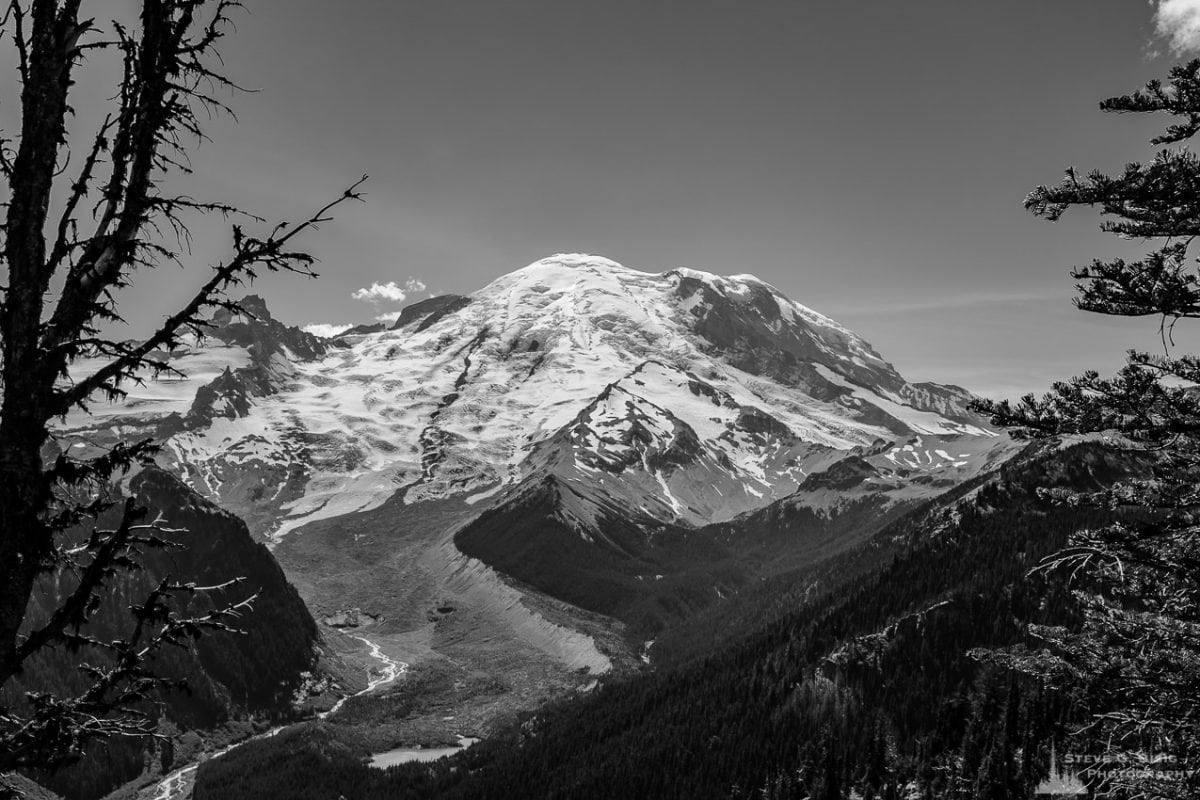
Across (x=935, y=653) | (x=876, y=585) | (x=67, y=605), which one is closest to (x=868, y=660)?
(x=935, y=653)

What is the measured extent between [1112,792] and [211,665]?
192 metres

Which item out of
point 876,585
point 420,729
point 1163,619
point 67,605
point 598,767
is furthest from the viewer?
point 420,729

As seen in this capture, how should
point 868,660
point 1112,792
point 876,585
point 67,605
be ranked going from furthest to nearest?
point 876,585 < point 868,660 < point 1112,792 < point 67,605

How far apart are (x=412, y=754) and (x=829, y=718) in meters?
81.3

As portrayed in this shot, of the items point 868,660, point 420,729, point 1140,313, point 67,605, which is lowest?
point 420,729

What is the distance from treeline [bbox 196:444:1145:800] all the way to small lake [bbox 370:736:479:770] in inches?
177

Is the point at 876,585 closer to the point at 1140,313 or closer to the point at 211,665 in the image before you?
the point at 211,665

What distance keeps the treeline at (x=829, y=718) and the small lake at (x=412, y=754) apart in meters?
4.49

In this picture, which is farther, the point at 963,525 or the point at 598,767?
the point at 963,525

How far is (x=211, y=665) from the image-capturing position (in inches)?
6959

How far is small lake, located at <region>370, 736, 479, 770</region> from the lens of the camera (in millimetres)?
156500

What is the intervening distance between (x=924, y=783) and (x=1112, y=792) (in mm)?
110500

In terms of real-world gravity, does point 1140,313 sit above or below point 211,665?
above

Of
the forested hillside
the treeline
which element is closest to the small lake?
the treeline
